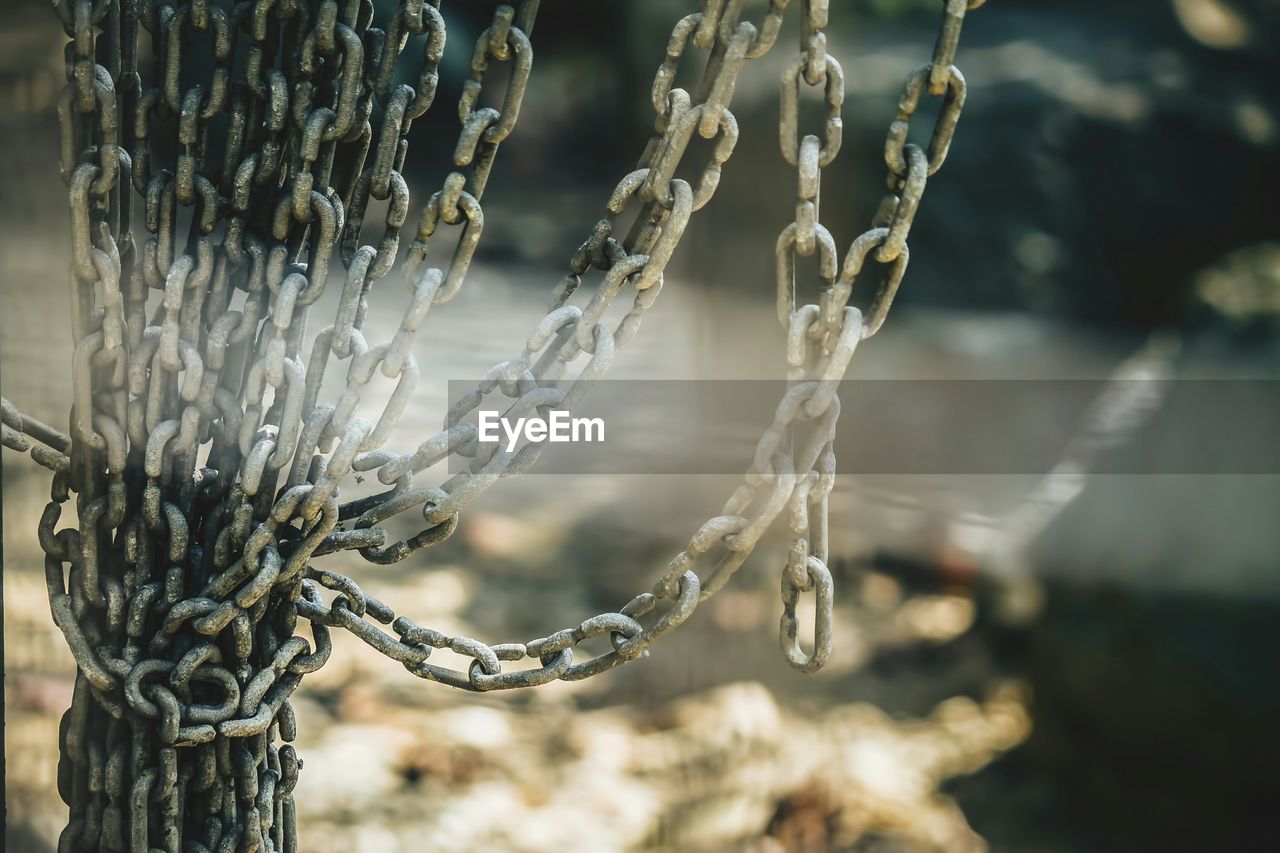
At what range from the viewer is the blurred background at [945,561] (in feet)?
5.62

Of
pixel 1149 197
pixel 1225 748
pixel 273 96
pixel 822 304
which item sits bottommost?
pixel 1225 748

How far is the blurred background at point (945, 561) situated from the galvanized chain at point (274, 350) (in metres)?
1.03

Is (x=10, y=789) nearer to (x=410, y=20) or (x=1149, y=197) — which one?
(x=410, y=20)

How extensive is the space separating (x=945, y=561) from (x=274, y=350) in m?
1.91

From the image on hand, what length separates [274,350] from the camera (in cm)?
56

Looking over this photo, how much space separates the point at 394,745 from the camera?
67.0 inches

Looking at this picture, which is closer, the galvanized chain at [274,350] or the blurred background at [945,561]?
the galvanized chain at [274,350]

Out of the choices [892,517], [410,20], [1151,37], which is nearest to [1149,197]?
[1151,37]

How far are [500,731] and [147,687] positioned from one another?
125 cm

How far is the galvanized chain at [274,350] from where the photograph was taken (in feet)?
1.82

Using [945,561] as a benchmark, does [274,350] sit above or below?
below

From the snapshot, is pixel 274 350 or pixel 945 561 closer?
pixel 274 350

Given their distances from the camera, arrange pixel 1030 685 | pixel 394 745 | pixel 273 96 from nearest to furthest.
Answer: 1. pixel 273 96
2. pixel 394 745
3. pixel 1030 685

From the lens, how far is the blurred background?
1.71m
